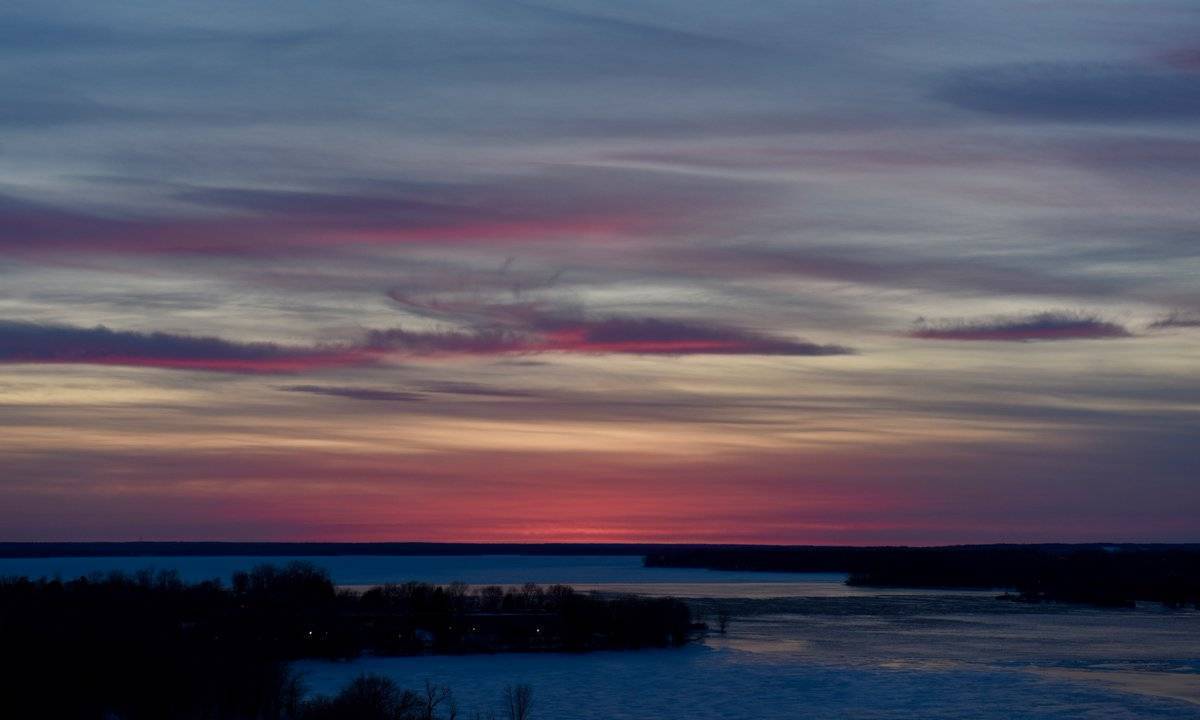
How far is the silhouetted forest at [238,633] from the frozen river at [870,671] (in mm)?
5032

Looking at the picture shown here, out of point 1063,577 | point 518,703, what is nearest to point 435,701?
point 518,703

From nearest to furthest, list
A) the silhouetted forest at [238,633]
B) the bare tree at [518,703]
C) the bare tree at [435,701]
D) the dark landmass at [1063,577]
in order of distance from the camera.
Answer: the silhouetted forest at [238,633] → the bare tree at [435,701] → the bare tree at [518,703] → the dark landmass at [1063,577]

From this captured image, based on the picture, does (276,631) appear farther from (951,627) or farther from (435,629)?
(951,627)

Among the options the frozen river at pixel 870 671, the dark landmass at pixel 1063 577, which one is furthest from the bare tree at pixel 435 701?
the dark landmass at pixel 1063 577

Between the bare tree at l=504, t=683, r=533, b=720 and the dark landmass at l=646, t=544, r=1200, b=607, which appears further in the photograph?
the dark landmass at l=646, t=544, r=1200, b=607

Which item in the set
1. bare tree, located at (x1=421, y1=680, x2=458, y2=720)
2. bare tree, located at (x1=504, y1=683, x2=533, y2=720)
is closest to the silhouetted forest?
bare tree, located at (x1=421, y1=680, x2=458, y2=720)

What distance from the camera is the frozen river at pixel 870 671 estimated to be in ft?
160

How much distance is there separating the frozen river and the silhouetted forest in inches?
198

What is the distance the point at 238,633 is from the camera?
78062mm

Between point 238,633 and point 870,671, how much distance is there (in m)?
35.1

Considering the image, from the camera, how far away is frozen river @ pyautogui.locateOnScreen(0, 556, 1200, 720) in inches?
1921

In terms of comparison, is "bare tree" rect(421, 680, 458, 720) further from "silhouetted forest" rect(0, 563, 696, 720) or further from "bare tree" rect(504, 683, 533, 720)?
"silhouetted forest" rect(0, 563, 696, 720)

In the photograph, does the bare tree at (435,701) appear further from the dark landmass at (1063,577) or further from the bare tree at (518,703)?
the dark landmass at (1063,577)

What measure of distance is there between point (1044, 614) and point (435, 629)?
140 ft
